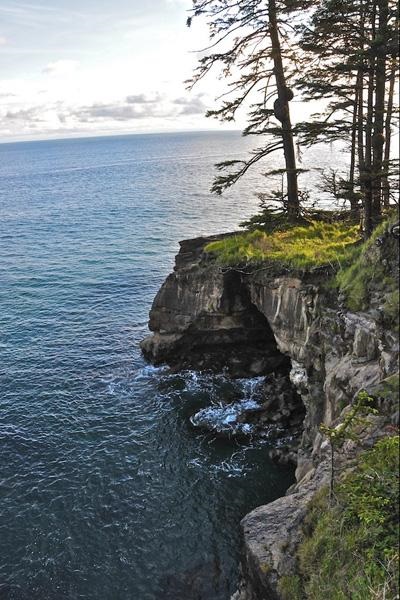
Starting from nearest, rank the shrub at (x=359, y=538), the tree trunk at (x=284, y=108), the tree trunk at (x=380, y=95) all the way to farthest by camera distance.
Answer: the shrub at (x=359, y=538) → the tree trunk at (x=380, y=95) → the tree trunk at (x=284, y=108)

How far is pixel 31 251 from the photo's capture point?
70.8 m

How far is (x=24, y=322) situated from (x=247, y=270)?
2503cm

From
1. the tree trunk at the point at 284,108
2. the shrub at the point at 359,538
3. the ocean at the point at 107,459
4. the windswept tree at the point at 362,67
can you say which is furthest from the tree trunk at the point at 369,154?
the ocean at the point at 107,459

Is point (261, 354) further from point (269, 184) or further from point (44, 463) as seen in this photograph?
point (269, 184)

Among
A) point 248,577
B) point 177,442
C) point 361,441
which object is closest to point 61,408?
point 177,442

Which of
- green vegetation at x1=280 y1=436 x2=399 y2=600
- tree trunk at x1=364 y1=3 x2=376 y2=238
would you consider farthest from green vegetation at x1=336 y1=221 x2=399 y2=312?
green vegetation at x1=280 y1=436 x2=399 y2=600

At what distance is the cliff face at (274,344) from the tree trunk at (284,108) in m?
6.19

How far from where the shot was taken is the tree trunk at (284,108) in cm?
3045

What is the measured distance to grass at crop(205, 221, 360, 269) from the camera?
26953 millimetres

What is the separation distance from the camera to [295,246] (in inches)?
1161

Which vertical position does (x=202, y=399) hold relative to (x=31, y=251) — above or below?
below

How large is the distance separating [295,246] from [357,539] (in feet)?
65.3

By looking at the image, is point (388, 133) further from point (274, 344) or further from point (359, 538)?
point (359, 538)

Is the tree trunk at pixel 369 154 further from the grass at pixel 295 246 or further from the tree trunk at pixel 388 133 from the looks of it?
the grass at pixel 295 246
